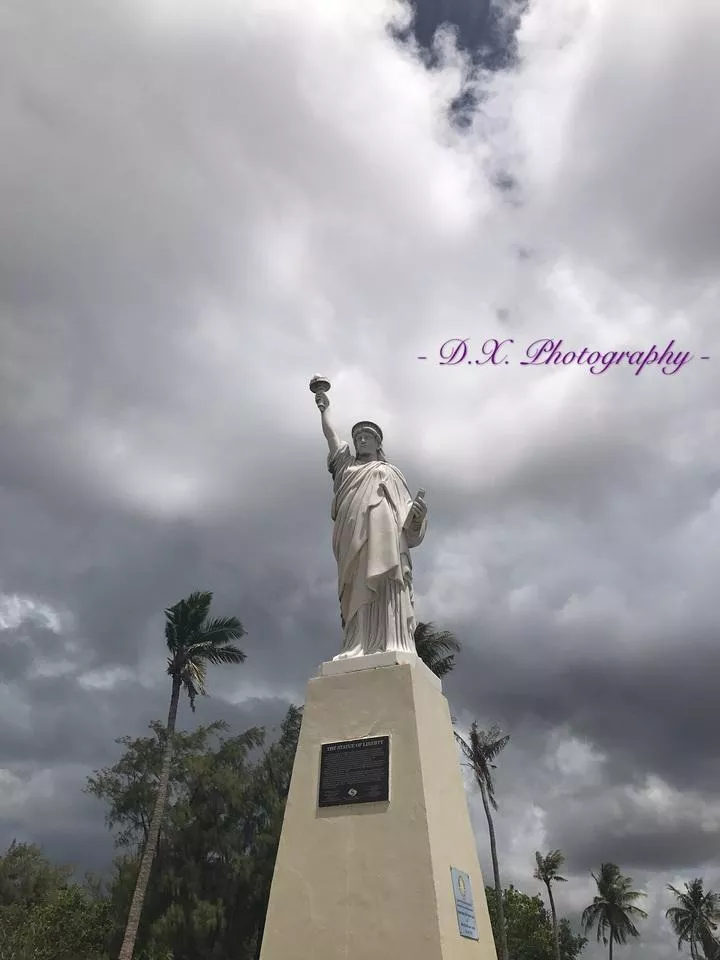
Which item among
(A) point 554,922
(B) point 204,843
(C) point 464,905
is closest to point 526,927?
(A) point 554,922

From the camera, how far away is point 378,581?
806 centimetres

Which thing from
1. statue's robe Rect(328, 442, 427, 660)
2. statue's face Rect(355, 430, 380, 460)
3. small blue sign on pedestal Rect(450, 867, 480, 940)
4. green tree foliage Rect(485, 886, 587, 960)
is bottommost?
small blue sign on pedestal Rect(450, 867, 480, 940)

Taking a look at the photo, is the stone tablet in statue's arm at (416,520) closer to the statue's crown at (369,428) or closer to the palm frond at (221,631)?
the statue's crown at (369,428)

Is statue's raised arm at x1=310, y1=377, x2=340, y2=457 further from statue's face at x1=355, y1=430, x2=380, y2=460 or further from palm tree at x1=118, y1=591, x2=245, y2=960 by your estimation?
palm tree at x1=118, y1=591, x2=245, y2=960

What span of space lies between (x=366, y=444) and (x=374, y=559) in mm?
2034

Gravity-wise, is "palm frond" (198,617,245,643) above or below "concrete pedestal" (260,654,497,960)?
above

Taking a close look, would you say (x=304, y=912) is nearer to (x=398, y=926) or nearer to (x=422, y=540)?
(x=398, y=926)

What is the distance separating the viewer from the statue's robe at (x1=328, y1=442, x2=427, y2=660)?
26.2 feet

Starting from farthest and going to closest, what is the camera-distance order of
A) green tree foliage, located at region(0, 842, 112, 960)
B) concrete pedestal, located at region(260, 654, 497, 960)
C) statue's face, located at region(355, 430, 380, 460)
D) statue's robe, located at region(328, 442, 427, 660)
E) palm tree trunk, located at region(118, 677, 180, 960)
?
green tree foliage, located at region(0, 842, 112, 960), palm tree trunk, located at region(118, 677, 180, 960), statue's face, located at region(355, 430, 380, 460), statue's robe, located at region(328, 442, 427, 660), concrete pedestal, located at region(260, 654, 497, 960)

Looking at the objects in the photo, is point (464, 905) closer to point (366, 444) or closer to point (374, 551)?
point (374, 551)

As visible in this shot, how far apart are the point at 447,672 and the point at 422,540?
1084 cm

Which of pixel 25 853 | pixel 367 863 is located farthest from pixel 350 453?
pixel 25 853

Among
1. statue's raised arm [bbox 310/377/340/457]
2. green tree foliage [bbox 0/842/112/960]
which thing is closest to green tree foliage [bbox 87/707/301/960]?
green tree foliage [bbox 0/842/112/960]

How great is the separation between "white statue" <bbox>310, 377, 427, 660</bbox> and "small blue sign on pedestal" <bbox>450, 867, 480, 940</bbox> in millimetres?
2184
